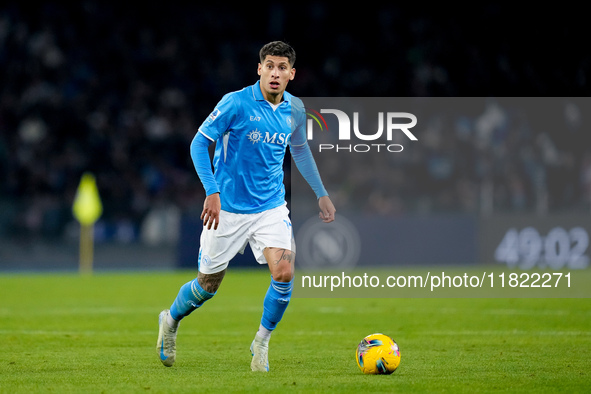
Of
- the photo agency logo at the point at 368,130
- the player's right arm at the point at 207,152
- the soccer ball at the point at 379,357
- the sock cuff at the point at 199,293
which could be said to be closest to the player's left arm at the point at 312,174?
the player's right arm at the point at 207,152

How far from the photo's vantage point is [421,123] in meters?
20.8

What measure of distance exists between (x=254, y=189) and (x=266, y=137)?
1.31 feet

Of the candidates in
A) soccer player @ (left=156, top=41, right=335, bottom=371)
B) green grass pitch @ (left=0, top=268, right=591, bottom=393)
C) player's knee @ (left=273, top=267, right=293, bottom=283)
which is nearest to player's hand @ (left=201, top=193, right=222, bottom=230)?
soccer player @ (left=156, top=41, right=335, bottom=371)

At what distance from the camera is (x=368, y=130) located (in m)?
22.0

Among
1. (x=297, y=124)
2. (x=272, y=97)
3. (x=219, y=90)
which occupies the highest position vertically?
(x=219, y=90)

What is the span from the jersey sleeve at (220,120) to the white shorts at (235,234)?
63 cm

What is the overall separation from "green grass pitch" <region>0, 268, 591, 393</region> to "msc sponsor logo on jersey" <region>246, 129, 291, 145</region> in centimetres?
169

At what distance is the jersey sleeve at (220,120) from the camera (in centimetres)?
657

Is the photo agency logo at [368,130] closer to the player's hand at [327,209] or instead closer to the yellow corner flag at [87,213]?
the yellow corner flag at [87,213]

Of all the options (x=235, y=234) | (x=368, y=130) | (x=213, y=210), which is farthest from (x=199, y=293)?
(x=368, y=130)

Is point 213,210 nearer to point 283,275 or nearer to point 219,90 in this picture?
point 283,275

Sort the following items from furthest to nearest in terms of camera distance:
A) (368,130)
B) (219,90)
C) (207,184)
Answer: (219,90) → (368,130) → (207,184)

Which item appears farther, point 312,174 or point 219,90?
point 219,90

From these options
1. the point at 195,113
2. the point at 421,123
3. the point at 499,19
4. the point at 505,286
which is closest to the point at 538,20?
the point at 499,19
